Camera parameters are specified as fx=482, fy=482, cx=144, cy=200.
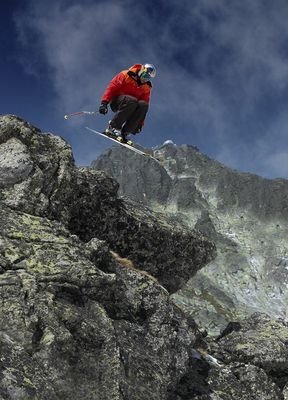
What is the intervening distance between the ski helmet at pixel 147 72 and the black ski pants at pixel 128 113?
143cm

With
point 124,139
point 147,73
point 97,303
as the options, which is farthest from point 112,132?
point 97,303

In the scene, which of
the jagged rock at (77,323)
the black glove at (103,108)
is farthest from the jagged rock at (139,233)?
the black glove at (103,108)

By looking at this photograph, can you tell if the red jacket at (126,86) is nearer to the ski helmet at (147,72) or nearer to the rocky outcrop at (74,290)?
the ski helmet at (147,72)

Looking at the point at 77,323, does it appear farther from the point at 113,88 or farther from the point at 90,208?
the point at 113,88

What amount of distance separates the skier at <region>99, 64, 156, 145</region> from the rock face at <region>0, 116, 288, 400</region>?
4.70 meters

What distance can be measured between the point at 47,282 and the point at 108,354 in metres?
3.33

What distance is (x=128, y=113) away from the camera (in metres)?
29.6

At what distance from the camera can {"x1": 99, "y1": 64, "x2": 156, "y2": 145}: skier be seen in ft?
94.9

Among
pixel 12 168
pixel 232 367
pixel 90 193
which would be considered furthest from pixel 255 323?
pixel 12 168

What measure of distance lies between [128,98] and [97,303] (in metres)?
14.6

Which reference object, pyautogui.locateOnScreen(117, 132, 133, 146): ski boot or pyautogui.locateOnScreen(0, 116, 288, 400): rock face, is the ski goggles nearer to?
pyautogui.locateOnScreen(117, 132, 133, 146): ski boot

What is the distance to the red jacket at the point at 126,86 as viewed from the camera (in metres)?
29.1

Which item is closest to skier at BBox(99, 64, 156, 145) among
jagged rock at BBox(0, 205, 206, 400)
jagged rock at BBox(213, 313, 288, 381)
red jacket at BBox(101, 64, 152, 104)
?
red jacket at BBox(101, 64, 152, 104)

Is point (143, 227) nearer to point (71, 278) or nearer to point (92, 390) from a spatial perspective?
point (71, 278)
